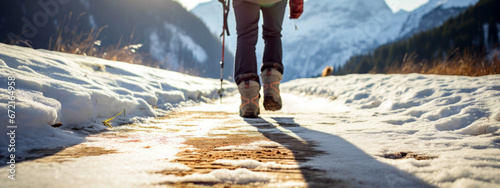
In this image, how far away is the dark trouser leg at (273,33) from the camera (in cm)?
216

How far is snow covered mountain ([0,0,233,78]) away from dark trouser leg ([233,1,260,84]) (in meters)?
20.0

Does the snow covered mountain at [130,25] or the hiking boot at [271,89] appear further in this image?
the snow covered mountain at [130,25]

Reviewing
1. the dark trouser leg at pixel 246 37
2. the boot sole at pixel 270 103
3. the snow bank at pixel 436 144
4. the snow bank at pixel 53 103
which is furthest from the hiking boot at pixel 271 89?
the snow bank at pixel 53 103

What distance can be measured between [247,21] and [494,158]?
1.70m

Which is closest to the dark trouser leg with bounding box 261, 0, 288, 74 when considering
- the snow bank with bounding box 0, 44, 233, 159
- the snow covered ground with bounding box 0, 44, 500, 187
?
the snow covered ground with bounding box 0, 44, 500, 187

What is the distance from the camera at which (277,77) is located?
2.14 m

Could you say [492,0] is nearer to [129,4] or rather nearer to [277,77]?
[277,77]

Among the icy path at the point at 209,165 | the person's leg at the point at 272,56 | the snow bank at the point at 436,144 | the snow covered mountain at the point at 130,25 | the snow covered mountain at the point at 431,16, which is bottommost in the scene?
the icy path at the point at 209,165

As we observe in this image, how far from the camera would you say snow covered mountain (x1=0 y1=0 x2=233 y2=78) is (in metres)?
24.9

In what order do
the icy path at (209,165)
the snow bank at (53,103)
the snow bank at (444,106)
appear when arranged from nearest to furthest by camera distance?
1. the icy path at (209,165)
2. the snow bank at (53,103)
3. the snow bank at (444,106)

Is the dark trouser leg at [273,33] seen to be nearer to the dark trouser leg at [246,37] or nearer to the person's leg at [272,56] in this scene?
the person's leg at [272,56]

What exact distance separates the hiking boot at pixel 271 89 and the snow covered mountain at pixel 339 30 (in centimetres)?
12231

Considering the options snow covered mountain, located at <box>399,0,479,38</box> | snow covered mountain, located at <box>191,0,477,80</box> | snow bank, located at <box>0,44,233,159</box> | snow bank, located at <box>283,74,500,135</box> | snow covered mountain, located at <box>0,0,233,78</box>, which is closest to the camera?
snow bank, located at <box>0,44,233,159</box>

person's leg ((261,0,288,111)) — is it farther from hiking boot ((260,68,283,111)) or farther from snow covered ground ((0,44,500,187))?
snow covered ground ((0,44,500,187))
